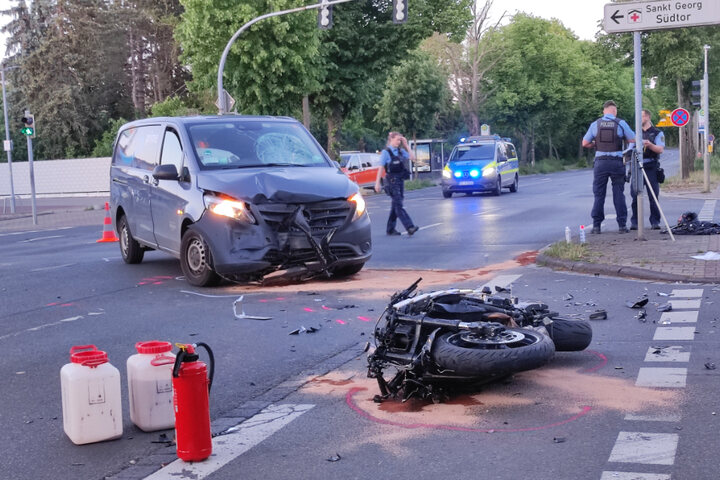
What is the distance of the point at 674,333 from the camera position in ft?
23.8

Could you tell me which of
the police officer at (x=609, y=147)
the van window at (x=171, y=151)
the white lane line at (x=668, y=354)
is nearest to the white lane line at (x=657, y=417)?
the white lane line at (x=668, y=354)

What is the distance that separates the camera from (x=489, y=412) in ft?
17.2

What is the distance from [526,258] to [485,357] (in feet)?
24.3

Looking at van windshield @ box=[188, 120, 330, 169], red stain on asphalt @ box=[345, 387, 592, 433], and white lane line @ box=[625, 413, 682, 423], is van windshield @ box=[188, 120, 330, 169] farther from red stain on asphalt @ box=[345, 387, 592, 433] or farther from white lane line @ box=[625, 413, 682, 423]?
white lane line @ box=[625, 413, 682, 423]

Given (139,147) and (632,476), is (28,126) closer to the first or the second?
(139,147)

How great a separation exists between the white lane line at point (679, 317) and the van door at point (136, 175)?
6849 millimetres

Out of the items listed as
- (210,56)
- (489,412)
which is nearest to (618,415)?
(489,412)

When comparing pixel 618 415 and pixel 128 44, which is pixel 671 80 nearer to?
pixel 618 415

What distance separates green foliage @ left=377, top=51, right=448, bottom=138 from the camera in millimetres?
53188

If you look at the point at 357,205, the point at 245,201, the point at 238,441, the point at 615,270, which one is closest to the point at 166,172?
the point at 245,201

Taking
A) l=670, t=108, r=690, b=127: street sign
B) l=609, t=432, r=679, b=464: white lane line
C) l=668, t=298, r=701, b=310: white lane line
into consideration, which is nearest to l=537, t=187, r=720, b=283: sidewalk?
l=668, t=298, r=701, b=310: white lane line

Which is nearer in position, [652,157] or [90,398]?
[90,398]

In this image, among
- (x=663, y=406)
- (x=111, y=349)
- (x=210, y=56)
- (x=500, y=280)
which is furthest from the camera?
(x=210, y=56)

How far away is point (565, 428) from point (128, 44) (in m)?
64.0
